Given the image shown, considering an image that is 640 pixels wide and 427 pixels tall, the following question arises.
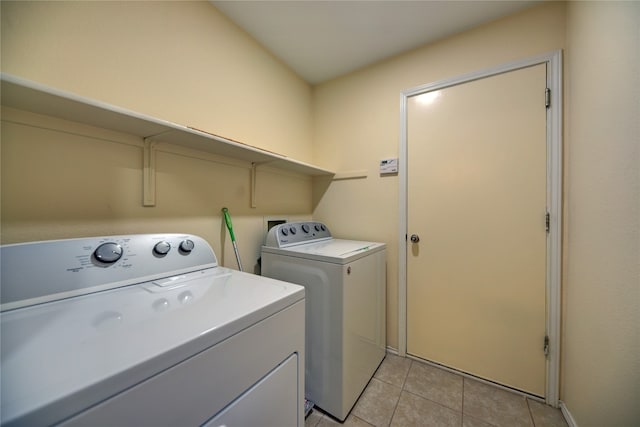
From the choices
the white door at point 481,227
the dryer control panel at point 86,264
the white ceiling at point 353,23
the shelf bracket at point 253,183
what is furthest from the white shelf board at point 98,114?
the white door at point 481,227

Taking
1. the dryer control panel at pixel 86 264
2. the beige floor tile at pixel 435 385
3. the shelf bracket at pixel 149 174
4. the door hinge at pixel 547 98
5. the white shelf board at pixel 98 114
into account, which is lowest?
the beige floor tile at pixel 435 385

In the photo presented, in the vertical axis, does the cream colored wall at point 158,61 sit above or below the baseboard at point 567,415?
above

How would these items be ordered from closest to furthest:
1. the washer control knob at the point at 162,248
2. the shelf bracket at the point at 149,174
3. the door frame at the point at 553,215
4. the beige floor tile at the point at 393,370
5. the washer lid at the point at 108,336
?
1. the washer lid at the point at 108,336
2. the washer control knob at the point at 162,248
3. the shelf bracket at the point at 149,174
4. the door frame at the point at 553,215
5. the beige floor tile at the point at 393,370

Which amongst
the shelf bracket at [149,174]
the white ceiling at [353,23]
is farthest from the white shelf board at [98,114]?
the white ceiling at [353,23]

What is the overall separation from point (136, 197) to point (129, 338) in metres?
0.81

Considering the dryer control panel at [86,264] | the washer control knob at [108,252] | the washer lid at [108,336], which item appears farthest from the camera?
the washer control knob at [108,252]

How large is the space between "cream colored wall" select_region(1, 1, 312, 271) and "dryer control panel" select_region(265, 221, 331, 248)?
8.2 inches

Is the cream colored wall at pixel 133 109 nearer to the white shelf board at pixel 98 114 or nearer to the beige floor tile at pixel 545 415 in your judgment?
the white shelf board at pixel 98 114

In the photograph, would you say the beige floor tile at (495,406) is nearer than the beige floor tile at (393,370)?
Yes

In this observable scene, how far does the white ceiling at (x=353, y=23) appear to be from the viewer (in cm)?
140

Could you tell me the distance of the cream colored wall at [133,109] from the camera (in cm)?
81

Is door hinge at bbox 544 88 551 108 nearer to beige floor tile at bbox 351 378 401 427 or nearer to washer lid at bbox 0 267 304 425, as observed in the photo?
washer lid at bbox 0 267 304 425

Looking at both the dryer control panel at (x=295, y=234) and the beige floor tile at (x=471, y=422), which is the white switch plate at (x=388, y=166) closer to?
the dryer control panel at (x=295, y=234)

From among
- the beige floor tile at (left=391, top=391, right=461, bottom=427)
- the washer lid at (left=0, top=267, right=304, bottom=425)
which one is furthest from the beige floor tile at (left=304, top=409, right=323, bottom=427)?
the washer lid at (left=0, top=267, right=304, bottom=425)
